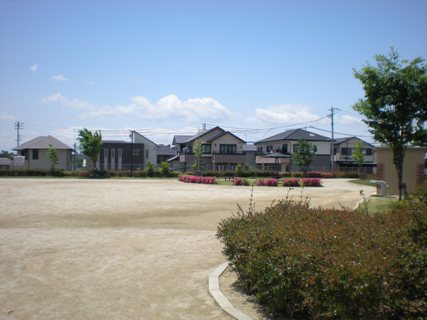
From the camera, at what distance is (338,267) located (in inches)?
142

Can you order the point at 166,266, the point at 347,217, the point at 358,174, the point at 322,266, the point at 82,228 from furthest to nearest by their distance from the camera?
the point at 358,174, the point at 82,228, the point at 166,266, the point at 347,217, the point at 322,266

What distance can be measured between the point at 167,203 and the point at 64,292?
1229 cm

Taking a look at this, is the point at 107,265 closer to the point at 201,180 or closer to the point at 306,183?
the point at 306,183

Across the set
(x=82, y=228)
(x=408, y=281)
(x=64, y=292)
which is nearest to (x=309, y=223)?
(x=408, y=281)

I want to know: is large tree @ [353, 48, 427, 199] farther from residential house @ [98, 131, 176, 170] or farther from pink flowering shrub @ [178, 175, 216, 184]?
residential house @ [98, 131, 176, 170]

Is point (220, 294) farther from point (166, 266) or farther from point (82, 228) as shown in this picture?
point (82, 228)

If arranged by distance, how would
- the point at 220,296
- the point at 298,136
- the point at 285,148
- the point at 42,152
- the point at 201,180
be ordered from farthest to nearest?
the point at 298,136 → the point at 285,148 → the point at 42,152 → the point at 201,180 → the point at 220,296

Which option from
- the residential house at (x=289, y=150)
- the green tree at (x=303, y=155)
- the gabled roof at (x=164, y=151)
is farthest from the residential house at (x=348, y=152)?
the gabled roof at (x=164, y=151)

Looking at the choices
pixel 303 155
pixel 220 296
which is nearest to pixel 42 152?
pixel 303 155

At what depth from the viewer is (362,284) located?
3436 millimetres

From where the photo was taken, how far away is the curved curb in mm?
4582

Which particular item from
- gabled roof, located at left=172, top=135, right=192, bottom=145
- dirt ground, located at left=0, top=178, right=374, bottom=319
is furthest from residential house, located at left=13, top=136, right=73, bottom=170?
dirt ground, located at left=0, top=178, right=374, bottom=319

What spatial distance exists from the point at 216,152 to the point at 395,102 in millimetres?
50319

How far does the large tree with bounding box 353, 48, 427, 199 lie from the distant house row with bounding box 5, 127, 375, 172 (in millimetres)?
44743
